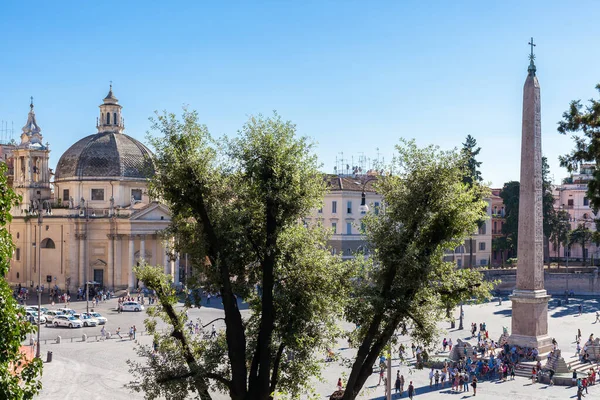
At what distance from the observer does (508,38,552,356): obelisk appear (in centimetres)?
3312

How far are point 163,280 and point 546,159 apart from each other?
198ft

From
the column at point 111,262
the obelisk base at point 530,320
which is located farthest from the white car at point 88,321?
the obelisk base at point 530,320

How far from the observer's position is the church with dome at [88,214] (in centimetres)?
6166

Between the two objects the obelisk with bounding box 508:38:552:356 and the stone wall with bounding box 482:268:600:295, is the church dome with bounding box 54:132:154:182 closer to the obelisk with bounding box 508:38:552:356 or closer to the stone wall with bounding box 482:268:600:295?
the stone wall with bounding box 482:268:600:295

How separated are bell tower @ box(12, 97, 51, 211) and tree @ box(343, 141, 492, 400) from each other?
54857mm

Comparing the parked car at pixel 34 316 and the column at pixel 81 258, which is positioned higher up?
the column at pixel 81 258

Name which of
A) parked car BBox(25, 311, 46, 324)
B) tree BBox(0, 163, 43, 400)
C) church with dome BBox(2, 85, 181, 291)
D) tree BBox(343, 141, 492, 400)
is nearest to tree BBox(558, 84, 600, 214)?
tree BBox(343, 141, 492, 400)

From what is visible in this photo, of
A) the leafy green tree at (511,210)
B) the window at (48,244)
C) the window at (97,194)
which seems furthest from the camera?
the leafy green tree at (511,210)

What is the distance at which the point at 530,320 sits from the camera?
34094mm

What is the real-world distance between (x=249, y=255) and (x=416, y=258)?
3.22 metres

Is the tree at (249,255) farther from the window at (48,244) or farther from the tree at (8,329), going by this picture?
the window at (48,244)

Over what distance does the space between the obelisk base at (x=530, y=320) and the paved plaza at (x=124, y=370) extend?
174 cm

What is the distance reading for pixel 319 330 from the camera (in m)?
14.1

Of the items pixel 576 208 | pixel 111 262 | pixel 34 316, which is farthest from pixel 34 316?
pixel 576 208
